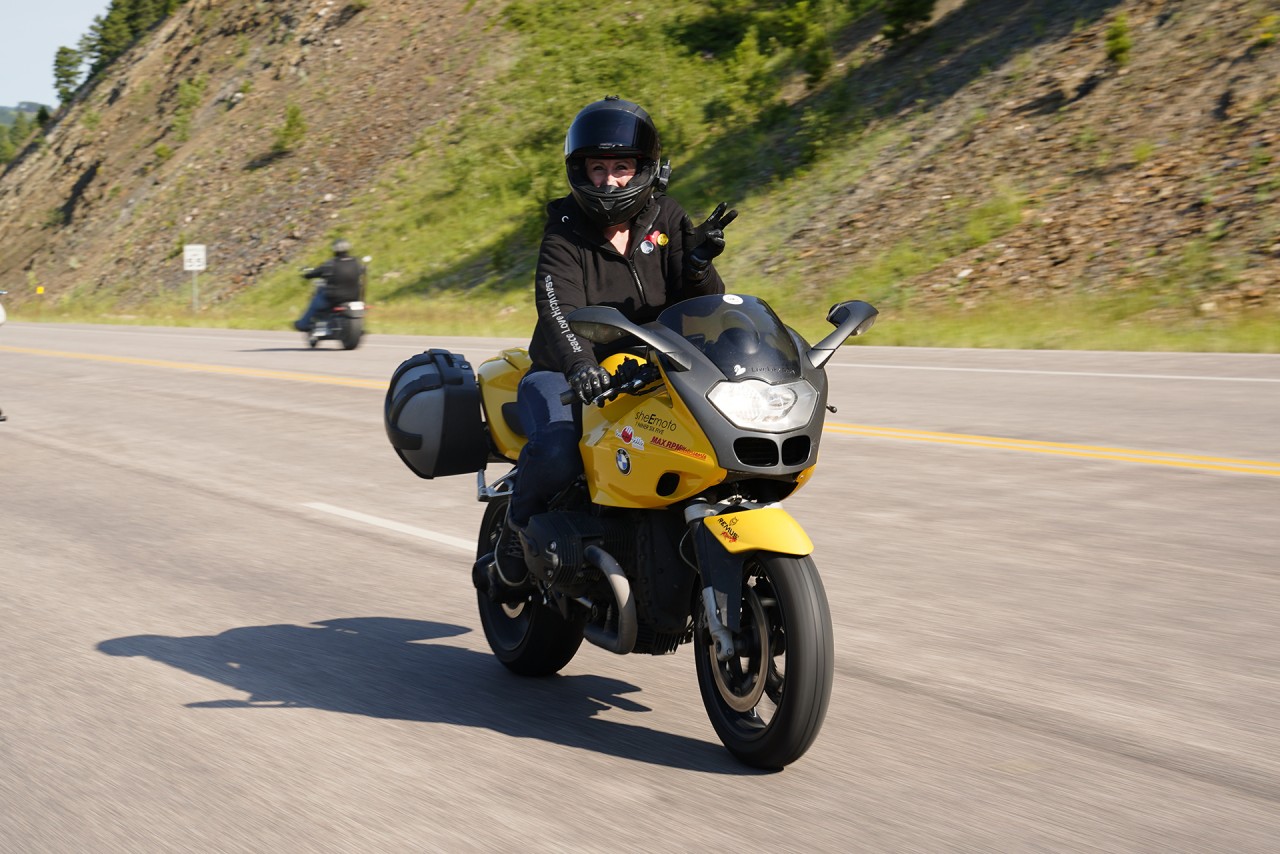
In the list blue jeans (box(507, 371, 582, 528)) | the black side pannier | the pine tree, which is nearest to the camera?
blue jeans (box(507, 371, 582, 528))

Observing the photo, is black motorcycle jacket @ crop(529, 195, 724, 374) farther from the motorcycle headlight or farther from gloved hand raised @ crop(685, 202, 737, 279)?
the motorcycle headlight

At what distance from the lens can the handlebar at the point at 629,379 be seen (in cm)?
→ 431

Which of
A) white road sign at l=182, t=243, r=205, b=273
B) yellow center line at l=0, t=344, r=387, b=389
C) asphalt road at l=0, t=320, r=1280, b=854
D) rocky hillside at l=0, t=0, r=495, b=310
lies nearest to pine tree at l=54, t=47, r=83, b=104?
rocky hillside at l=0, t=0, r=495, b=310

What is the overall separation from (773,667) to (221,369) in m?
17.4

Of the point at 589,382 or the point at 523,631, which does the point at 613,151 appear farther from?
the point at 523,631

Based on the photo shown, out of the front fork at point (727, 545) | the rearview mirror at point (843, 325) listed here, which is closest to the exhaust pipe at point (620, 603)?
the front fork at point (727, 545)

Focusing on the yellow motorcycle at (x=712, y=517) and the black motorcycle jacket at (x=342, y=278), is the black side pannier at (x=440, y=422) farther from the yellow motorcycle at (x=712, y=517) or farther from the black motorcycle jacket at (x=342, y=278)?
the black motorcycle jacket at (x=342, y=278)

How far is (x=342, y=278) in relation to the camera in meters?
24.2

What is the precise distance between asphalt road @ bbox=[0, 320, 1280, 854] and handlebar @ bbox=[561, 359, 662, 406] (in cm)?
111

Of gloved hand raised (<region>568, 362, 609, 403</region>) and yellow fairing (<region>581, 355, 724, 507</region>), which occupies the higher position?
gloved hand raised (<region>568, 362, 609, 403</region>)

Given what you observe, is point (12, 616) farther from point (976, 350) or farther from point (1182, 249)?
point (1182, 249)

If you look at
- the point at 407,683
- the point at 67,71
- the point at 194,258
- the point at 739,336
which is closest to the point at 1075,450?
the point at 407,683

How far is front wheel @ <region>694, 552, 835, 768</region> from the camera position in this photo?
156 inches

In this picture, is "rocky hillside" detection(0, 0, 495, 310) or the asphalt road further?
"rocky hillside" detection(0, 0, 495, 310)
